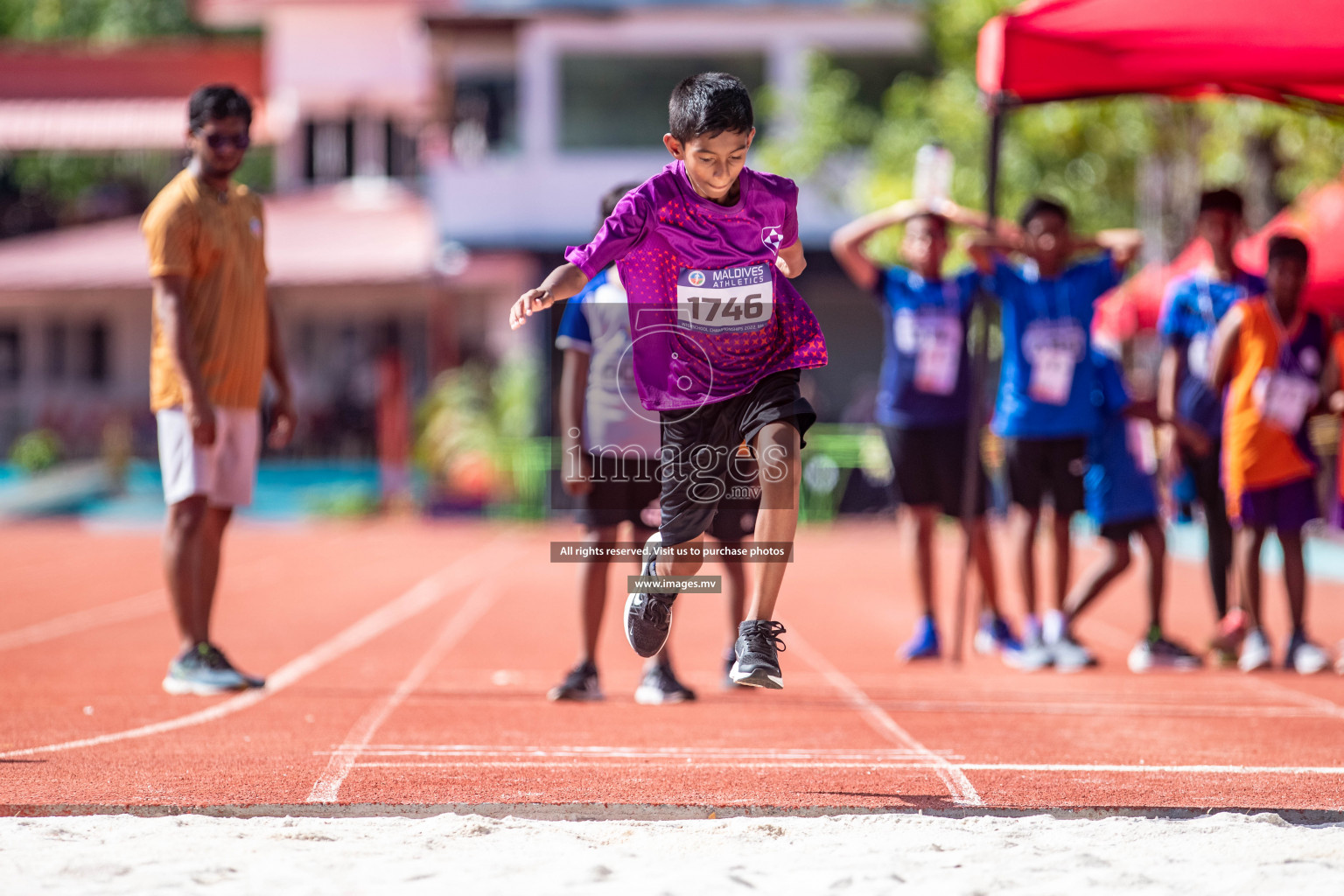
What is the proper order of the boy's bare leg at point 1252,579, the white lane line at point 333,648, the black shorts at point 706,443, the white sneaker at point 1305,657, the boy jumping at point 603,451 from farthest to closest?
1. the boy's bare leg at point 1252,579
2. the white sneaker at point 1305,657
3. the boy jumping at point 603,451
4. the white lane line at point 333,648
5. the black shorts at point 706,443

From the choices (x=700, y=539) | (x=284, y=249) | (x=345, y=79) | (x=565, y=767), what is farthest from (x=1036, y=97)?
(x=345, y=79)

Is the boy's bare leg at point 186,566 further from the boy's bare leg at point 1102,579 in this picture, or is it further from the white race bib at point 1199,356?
the white race bib at point 1199,356

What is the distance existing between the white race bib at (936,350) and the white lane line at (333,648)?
10.7 feet

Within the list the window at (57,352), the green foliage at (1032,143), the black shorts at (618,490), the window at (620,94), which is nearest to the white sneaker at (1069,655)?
the black shorts at (618,490)

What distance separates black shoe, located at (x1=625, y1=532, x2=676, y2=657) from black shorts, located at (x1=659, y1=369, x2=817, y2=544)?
85 millimetres

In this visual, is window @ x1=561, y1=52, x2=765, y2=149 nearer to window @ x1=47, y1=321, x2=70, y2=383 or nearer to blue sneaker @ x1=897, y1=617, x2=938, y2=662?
window @ x1=47, y1=321, x2=70, y2=383

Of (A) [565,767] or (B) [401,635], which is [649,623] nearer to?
(A) [565,767]

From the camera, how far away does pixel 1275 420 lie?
7.19 metres

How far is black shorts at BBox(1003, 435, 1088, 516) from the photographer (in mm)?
7578

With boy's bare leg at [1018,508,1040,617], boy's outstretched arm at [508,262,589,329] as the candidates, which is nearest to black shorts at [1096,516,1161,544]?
boy's bare leg at [1018,508,1040,617]

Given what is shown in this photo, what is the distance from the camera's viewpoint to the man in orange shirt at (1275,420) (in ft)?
23.6

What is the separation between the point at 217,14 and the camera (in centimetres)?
3070

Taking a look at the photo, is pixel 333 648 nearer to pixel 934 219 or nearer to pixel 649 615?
pixel 934 219

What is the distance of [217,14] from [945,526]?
19270 mm
